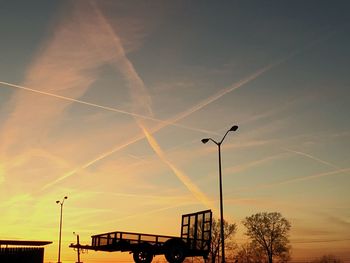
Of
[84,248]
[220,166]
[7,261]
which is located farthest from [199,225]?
[7,261]

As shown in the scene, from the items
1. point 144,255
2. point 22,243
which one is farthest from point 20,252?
point 144,255

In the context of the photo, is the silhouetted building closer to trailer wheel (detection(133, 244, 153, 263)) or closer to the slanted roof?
the slanted roof

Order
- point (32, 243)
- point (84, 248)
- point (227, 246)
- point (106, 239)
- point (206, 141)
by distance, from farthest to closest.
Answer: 1. point (227, 246)
2. point (206, 141)
3. point (32, 243)
4. point (84, 248)
5. point (106, 239)

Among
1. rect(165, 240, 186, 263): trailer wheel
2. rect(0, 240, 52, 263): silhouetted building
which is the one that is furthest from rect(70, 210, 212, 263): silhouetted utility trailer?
rect(0, 240, 52, 263): silhouetted building

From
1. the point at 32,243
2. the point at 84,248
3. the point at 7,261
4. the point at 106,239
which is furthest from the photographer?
the point at 32,243

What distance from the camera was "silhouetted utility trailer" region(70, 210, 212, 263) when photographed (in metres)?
20.1

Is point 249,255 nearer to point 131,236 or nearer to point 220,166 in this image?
point 220,166

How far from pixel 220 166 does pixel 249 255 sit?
48.7 meters

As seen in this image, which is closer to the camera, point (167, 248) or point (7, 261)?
point (167, 248)

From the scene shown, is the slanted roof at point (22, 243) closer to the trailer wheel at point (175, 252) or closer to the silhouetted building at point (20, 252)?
the silhouetted building at point (20, 252)

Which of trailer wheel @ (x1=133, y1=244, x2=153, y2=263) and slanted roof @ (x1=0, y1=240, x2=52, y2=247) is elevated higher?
slanted roof @ (x1=0, y1=240, x2=52, y2=247)

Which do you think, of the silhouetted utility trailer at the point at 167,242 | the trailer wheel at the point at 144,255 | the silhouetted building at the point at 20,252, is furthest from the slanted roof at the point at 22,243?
the trailer wheel at the point at 144,255

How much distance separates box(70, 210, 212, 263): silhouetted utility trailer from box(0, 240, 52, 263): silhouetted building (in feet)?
27.7

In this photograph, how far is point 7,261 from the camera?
27.1 metres
